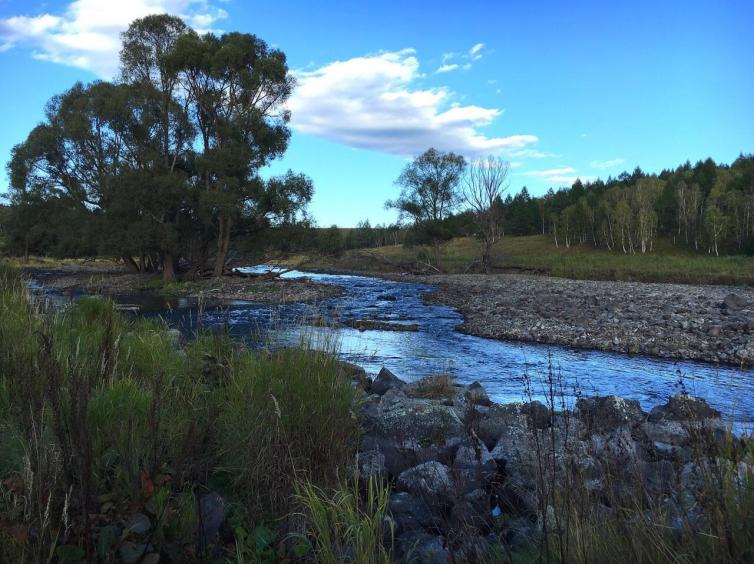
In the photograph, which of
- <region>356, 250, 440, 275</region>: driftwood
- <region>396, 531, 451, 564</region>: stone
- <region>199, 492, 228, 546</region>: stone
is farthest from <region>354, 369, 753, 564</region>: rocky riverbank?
<region>356, 250, 440, 275</region>: driftwood

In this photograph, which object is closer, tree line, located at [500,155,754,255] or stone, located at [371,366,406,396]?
stone, located at [371,366,406,396]

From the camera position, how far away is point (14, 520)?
7.82 feet

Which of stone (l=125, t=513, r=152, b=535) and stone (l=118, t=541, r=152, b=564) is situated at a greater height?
stone (l=125, t=513, r=152, b=535)

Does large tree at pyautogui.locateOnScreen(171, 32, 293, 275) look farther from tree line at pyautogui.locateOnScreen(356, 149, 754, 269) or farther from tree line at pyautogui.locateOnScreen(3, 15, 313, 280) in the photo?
tree line at pyautogui.locateOnScreen(356, 149, 754, 269)

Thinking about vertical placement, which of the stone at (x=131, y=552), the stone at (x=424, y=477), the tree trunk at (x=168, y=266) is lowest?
the stone at (x=424, y=477)

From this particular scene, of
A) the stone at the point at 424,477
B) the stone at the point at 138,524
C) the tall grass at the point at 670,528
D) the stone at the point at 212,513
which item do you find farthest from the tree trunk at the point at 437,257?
the stone at the point at 138,524

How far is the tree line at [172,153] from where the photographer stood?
33062mm

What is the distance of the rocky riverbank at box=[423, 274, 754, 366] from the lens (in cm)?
1359

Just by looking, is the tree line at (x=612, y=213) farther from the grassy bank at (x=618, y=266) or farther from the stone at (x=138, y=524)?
the stone at (x=138, y=524)

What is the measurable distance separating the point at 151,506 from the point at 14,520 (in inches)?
22.1

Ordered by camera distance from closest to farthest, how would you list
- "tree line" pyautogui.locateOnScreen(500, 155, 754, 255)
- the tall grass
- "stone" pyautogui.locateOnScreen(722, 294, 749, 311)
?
1. the tall grass
2. "stone" pyautogui.locateOnScreen(722, 294, 749, 311)
3. "tree line" pyautogui.locateOnScreen(500, 155, 754, 255)

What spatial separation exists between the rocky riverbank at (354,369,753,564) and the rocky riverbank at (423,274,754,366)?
677cm

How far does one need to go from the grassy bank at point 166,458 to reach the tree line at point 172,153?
29053 millimetres

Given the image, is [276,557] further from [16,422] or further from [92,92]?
[92,92]
